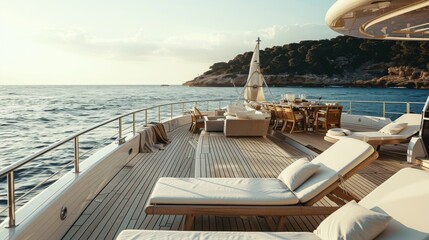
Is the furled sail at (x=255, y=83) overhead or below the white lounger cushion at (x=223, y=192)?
overhead

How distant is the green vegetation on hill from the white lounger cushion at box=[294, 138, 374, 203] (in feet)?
182

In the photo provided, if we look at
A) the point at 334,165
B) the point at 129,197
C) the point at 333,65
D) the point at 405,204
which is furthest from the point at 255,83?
the point at 333,65

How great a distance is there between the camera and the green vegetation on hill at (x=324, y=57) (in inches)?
2175

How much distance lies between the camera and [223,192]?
2824 millimetres

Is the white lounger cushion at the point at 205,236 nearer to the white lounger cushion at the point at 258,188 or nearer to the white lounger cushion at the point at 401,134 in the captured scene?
the white lounger cushion at the point at 258,188

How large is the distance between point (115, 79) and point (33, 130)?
30846mm

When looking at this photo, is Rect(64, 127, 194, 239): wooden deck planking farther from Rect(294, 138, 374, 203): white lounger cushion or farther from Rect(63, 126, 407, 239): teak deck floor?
Rect(294, 138, 374, 203): white lounger cushion

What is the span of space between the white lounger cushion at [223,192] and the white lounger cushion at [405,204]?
0.65 meters

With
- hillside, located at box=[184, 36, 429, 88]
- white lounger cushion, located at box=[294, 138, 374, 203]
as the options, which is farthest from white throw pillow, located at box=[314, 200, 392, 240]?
hillside, located at box=[184, 36, 429, 88]

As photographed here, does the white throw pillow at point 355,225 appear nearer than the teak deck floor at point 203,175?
Yes

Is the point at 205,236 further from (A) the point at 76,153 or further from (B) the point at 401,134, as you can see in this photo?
(B) the point at 401,134

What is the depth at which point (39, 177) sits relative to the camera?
303 inches

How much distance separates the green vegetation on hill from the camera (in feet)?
181

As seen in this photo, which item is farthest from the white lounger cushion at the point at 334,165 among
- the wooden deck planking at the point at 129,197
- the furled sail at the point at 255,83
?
the furled sail at the point at 255,83
